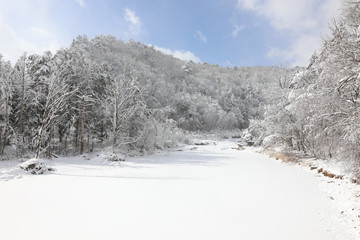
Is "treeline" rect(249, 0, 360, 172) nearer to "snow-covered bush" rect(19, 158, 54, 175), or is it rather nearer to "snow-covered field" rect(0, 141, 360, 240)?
"snow-covered field" rect(0, 141, 360, 240)

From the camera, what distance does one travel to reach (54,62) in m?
17.6

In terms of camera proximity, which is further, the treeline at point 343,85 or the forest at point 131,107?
the forest at point 131,107

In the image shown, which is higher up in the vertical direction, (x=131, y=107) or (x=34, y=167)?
(x=131, y=107)

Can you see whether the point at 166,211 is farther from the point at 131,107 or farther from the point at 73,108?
the point at 73,108

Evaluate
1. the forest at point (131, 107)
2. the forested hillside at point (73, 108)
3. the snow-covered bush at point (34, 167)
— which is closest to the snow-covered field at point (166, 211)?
the snow-covered bush at point (34, 167)

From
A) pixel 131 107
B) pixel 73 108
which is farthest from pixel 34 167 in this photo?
pixel 131 107

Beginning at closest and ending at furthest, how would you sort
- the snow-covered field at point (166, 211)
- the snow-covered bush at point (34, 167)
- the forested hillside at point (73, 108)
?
the snow-covered field at point (166, 211), the snow-covered bush at point (34, 167), the forested hillside at point (73, 108)

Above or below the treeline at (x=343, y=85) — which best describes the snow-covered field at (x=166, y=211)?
below

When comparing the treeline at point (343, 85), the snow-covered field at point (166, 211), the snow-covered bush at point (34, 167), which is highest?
the treeline at point (343, 85)

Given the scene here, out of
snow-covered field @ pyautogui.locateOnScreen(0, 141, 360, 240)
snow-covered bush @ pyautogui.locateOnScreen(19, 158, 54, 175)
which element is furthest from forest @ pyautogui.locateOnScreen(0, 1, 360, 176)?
snow-covered field @ pyautogui.locateOnScreen(0, 141, 360, 240)

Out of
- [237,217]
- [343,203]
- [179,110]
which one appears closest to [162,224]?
[237,217]

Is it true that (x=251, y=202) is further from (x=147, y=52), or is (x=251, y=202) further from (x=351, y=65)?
(x=147, y=52)

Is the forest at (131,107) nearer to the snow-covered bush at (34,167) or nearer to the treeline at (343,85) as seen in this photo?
the treeline at (343,85)

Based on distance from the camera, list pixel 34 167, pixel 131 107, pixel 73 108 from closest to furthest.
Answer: pixel 34 167
pixel 73 108
pixel 131 107
